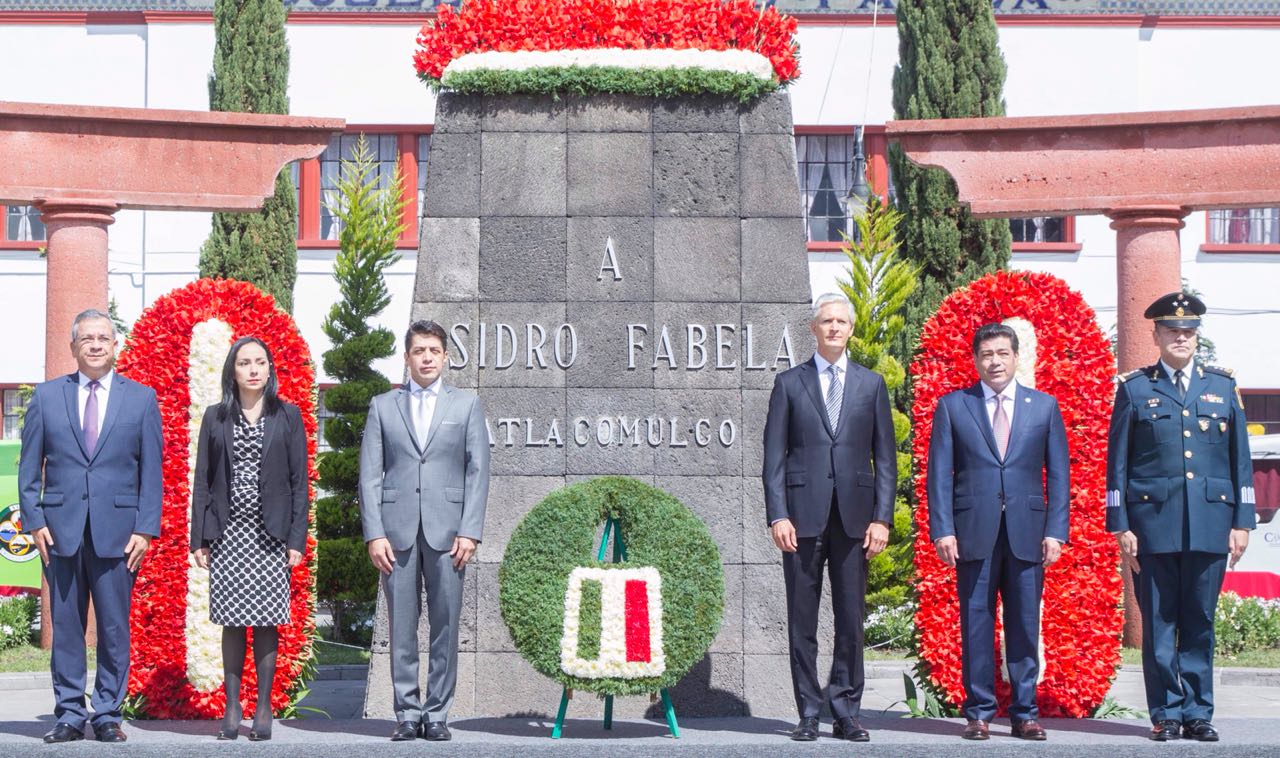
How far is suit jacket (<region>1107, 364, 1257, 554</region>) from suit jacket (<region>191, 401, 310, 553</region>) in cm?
397

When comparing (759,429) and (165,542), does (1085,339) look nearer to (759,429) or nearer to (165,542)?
(759,429)

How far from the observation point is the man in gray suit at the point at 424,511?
24.8 ft

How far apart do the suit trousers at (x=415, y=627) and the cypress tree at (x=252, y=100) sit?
10552 millimetres

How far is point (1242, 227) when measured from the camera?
74.6 feet

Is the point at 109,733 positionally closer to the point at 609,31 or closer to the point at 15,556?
the point at 609,31

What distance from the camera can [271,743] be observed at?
7.48 metres

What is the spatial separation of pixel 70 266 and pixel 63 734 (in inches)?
259

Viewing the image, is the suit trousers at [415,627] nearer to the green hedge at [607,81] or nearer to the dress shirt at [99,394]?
the dress shirt at [99,394]

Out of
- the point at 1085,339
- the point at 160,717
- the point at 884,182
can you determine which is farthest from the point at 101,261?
the point at 884,182

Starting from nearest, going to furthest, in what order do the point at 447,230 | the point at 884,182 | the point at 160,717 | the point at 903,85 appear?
1. the point at 160,717
2. the point at 447,230
3. the point at 903,85
4. the point at 884,182

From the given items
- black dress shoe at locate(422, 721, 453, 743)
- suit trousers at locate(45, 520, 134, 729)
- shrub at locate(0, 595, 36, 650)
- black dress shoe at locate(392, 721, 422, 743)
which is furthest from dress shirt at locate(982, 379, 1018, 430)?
shrub at locate(0, 595, 36, 650)

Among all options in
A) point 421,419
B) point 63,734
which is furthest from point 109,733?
point 421,419

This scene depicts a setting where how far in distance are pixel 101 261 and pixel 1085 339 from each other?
328 inches

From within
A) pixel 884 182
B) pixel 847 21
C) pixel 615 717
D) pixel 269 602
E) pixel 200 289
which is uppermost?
pixel 847 21
